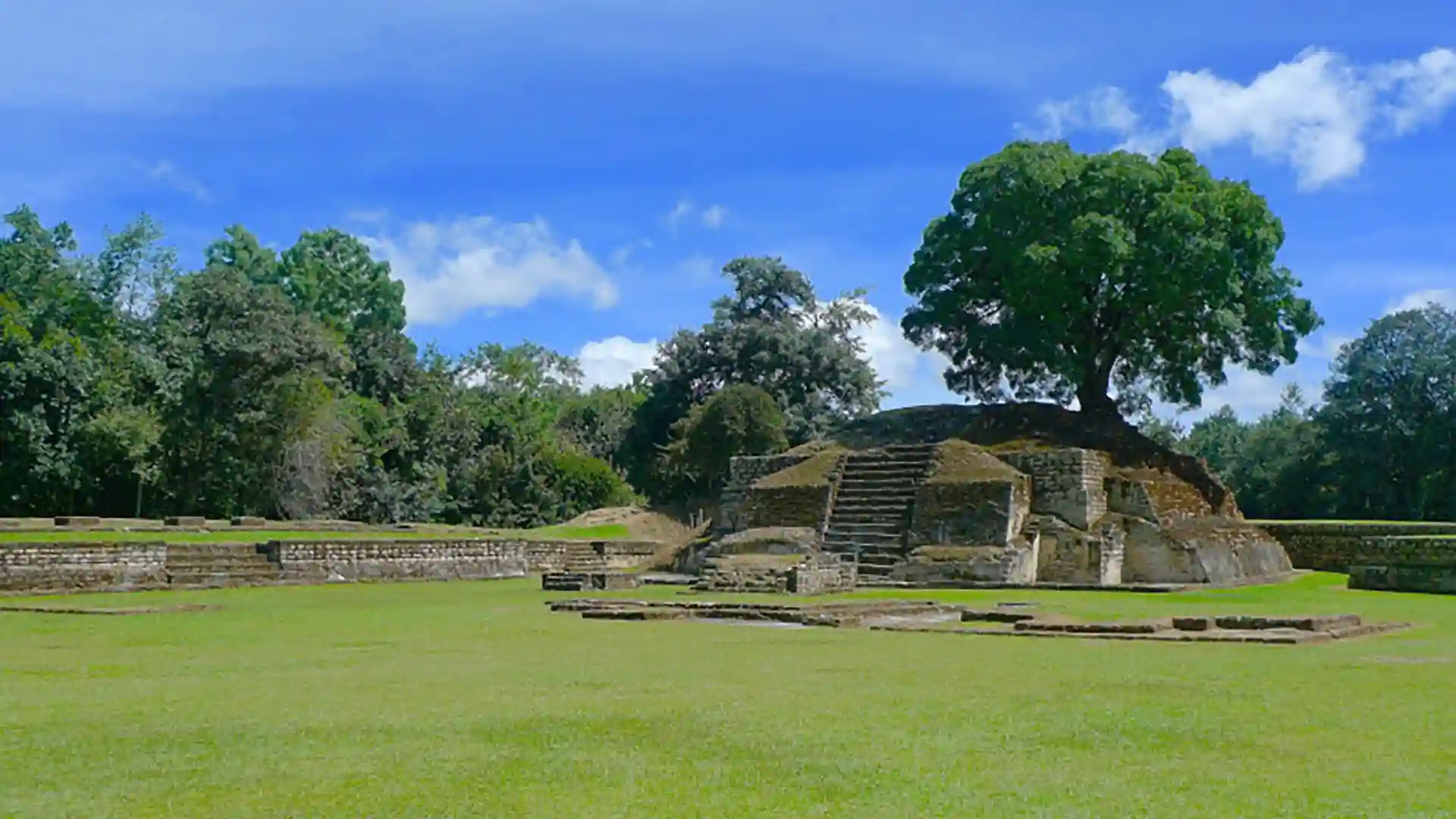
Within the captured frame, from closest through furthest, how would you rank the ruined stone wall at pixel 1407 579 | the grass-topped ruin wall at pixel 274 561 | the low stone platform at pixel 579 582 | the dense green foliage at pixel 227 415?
the grass-topped ruin wall at pixel 274 561
the ruined stone wall at pixel 1407 579
the low stone platform at pixel 579 582
the dense green foliage at pixel 227 415

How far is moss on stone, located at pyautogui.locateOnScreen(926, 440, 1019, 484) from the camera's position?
2617 centimetres

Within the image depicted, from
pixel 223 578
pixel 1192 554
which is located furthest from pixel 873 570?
pixel 223 578

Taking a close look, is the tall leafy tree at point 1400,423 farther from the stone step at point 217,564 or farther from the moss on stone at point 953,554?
the stone step at point 217,564

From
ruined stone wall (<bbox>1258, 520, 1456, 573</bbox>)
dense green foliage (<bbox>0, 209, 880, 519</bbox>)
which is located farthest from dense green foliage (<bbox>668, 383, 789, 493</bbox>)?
ruined stone wall (<bbox>1258, 520, 1456, 573</bbox>)

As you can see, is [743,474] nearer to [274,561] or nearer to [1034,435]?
[1034,435]

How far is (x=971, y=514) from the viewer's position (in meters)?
25.3

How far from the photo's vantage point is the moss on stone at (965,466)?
26172 millimetres

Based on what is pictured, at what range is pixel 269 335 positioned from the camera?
36.2 meters

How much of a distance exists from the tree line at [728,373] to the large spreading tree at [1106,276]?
0.06 metres

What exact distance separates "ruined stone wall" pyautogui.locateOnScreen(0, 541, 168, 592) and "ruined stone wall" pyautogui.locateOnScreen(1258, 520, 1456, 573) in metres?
21.9

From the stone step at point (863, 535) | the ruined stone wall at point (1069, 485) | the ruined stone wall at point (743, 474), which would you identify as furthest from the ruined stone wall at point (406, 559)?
the ruined stone wall at point (1069, 485)

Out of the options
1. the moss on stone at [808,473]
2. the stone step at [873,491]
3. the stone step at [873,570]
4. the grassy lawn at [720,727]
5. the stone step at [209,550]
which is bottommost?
the grassy lawn at [720,727]

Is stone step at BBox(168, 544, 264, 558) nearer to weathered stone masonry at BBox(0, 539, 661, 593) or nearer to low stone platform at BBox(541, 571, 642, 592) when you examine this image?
weathered stone masonry at BBox(0, 539, 661, 593)

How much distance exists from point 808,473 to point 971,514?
4.50 m
